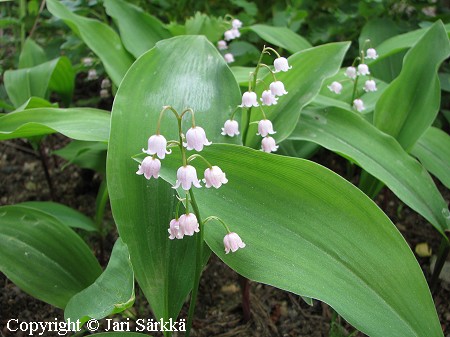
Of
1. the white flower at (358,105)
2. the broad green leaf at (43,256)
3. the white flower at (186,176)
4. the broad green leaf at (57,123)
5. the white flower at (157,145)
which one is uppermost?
the white flower at (157,145)

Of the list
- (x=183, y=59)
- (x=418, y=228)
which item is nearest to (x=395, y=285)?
(x=183, y=59)

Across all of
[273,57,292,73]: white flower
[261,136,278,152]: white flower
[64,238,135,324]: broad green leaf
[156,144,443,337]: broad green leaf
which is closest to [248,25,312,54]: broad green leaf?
[273,57,292,73]: white flower

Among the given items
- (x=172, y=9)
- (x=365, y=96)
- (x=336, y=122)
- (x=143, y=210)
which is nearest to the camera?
(x=143, y=210)

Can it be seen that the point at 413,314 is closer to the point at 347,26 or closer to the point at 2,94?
the point at 347,26

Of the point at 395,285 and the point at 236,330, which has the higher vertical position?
the point at 395,285

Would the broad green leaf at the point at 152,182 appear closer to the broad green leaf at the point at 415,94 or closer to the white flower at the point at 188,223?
the white flower at the point at 188,223

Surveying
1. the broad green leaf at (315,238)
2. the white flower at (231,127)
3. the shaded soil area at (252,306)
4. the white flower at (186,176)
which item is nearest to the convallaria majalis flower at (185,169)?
the white flower at (186,176)

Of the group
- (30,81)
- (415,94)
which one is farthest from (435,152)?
(30,81)
